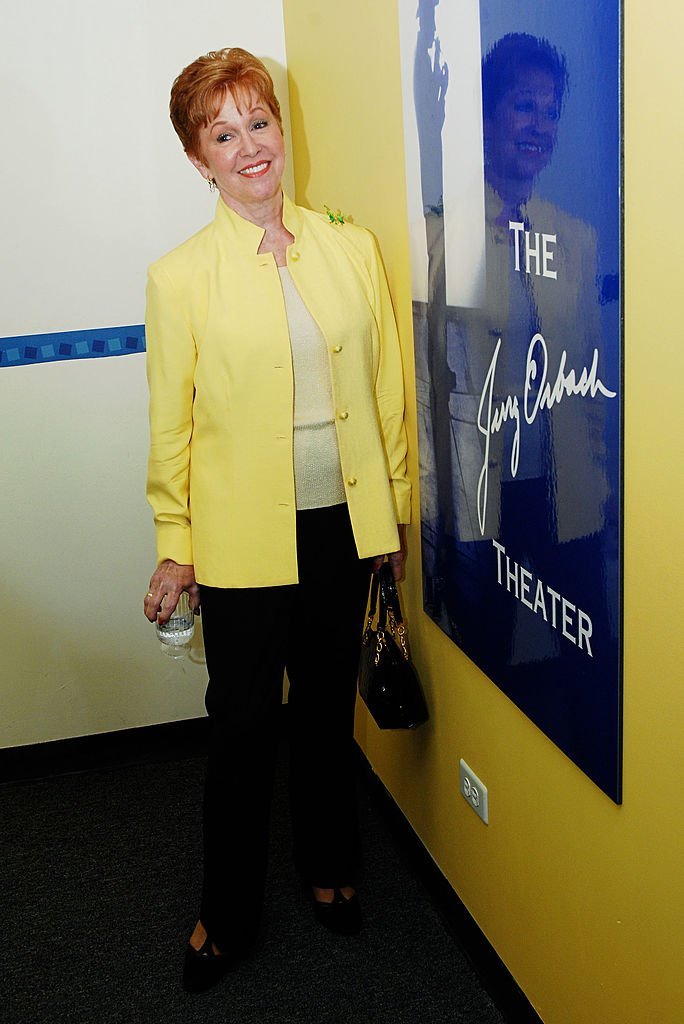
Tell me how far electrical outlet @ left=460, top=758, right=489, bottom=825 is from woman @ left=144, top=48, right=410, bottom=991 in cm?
30

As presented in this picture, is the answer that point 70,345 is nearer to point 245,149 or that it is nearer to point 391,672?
point 245,149

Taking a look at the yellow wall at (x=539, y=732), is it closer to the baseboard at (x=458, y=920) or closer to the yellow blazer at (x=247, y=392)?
the baseboard at (x=458, y=920)

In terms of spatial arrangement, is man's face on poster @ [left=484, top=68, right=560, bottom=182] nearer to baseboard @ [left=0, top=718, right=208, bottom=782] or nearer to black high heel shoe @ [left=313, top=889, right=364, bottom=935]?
black high heel shoe @ [left=313, top=889, right=364, bottom=935]

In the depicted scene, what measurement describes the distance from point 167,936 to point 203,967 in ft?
0.58

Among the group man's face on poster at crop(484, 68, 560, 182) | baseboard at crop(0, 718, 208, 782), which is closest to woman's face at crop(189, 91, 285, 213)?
man's face on poster at crop(484, 68, 560, 182)

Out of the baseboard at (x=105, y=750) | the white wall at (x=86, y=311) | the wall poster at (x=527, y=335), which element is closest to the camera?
the wall poster at (x=527, y=335)

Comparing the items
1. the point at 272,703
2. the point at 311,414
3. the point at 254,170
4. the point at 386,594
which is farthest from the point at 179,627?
the point at 254,170

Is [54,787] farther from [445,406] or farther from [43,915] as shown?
[445,406]

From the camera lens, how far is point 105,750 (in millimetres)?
3176

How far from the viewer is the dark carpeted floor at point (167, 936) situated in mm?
2176

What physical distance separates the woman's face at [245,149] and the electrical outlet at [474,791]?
1.14m

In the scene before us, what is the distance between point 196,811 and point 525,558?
1.46 m

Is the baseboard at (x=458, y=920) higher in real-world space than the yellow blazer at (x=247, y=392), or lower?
lower

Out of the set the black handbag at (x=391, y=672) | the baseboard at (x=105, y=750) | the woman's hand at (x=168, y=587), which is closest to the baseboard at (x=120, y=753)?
the baseboard at (x=105, y=750)
